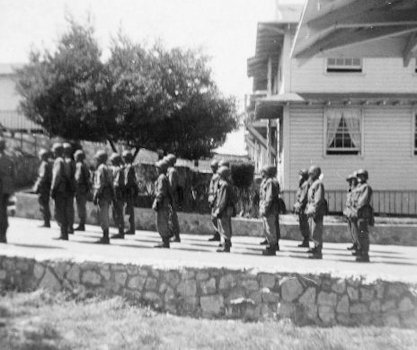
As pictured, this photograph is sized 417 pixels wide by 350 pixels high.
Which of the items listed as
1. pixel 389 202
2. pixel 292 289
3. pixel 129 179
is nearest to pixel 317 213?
pixel 292 289

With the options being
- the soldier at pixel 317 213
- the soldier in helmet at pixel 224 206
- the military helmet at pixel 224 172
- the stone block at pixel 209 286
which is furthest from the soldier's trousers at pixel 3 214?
the soldier at pixel 317 213

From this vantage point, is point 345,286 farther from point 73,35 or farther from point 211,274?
point 73,35

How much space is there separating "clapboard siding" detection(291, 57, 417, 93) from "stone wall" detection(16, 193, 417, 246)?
476 cm

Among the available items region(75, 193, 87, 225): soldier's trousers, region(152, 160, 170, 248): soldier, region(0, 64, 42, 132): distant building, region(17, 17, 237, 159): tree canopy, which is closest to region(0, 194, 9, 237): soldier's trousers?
region(75, 193, 87, 225): soldier's trousers

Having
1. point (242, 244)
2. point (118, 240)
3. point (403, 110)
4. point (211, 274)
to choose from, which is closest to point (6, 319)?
point (211, 274)

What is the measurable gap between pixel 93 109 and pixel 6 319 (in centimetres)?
1070

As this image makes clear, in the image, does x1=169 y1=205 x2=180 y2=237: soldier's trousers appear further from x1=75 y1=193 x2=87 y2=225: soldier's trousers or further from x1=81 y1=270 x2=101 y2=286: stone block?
x1=81 y1=270 x2=101 y2=286: stone block

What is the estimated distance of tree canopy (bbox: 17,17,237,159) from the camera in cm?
1811

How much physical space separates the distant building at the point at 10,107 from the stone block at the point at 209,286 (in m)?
20.8

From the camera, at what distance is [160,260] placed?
855cm

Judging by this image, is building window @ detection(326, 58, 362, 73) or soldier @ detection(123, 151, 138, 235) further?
building window @ detection(326, 58, 362, 73)

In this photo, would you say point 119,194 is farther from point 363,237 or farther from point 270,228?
point 363,237

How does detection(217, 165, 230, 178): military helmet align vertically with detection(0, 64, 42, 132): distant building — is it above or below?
below

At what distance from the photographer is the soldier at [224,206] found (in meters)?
10.8
